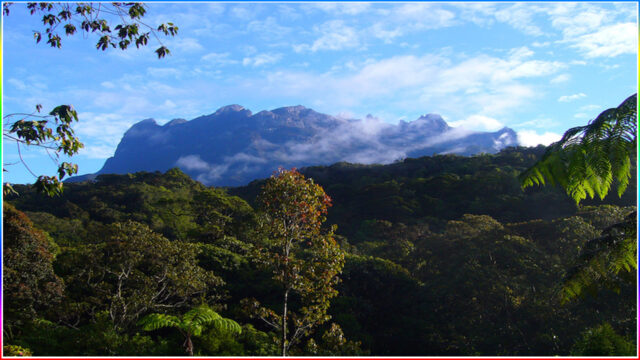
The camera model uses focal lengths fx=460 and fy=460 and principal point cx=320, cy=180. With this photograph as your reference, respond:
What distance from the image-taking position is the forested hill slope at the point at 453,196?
24.2 metres

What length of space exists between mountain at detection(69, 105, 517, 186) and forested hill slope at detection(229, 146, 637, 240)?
233ft

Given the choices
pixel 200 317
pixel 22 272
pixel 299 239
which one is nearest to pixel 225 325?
pixel 200 317

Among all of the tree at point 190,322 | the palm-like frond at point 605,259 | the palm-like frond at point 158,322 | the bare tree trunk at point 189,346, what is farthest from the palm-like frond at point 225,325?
the palm-like frond at point 605,259

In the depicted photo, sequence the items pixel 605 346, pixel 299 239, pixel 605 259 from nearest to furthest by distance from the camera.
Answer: pixel 605 259 → pixel 605 346 → pixel 299 239

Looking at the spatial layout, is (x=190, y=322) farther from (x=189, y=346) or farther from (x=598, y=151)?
(x=598, y=151)

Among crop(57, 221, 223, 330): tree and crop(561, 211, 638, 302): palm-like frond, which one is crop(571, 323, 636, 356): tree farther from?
crop(57, 221, 223, 330): tree

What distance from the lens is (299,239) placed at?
729 centimetres

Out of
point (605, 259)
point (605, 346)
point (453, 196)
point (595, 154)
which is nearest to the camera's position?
point (595, 154)

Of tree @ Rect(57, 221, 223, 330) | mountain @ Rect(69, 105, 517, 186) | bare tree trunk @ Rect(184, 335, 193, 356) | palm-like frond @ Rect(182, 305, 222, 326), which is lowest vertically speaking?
bare tree trunk @ Rect(184, 335, 193, 356)

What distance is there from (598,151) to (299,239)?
461 cm

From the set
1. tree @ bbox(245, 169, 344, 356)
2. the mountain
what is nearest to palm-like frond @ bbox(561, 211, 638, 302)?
tree @ bbox(245, 169, 344, 356)

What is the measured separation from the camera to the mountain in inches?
4852

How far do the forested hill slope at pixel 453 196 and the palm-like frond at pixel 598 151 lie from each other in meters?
19.3

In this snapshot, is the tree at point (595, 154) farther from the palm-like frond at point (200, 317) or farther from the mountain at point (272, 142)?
the mountain at point (272, 142)
